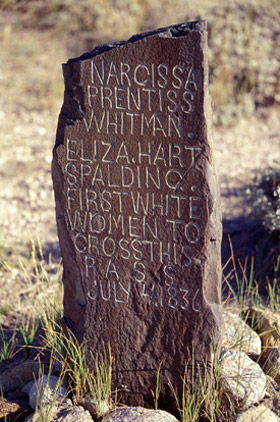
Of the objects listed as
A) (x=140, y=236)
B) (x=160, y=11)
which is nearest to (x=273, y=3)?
(x=160, y=11)

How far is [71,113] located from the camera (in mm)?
2568

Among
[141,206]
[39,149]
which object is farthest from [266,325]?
[39,149]

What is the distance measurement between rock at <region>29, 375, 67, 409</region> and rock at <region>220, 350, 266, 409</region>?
77cm

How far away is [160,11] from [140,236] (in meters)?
6.33

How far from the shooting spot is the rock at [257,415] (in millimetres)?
2457

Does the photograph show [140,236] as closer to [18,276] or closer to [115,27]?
[18,276]

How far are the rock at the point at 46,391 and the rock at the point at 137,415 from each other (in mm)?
272

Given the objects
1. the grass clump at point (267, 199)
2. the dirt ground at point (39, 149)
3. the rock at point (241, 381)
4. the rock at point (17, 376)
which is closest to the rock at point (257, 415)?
the rock at point (241, 381)

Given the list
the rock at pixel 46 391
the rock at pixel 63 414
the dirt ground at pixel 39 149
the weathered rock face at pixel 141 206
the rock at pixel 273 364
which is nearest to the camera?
the weathered rock face at pixel 141 206

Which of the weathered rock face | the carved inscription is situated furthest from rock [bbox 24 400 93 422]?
the carved inscription

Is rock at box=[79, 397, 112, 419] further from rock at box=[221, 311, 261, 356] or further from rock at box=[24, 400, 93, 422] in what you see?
rock at box=[221, 311, 261, 356]

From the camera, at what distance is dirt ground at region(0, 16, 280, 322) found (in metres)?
4.70

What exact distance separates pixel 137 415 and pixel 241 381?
52 cm

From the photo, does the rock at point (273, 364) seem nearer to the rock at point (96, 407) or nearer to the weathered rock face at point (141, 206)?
the weathered rock face at point (141, 206)
